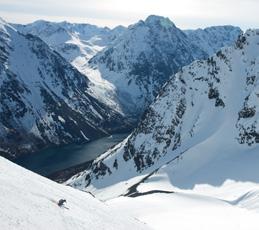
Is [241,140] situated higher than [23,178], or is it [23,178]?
[23,178]

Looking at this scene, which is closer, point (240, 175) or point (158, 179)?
point (240, 175)

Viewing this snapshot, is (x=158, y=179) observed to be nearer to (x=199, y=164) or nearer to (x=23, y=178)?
(x=199, y=164)

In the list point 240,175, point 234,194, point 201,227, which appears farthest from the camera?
point 240,175

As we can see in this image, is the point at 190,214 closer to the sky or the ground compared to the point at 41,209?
closer to the ground

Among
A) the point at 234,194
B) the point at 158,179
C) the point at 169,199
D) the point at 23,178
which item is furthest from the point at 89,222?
the point at 158,179

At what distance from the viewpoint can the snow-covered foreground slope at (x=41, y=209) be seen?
45.2 metres

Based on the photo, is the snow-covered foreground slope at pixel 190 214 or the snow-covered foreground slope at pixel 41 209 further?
the snow-covered foreground slope at pixel 190 214

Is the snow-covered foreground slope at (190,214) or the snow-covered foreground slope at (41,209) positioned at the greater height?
the snow-covered foreground slope at (41,209)

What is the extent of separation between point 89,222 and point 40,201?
5860 mm

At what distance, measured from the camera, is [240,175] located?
13662 centimetres

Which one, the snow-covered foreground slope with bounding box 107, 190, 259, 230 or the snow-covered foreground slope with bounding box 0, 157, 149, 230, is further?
the snow-covered foreground slope with bounding box 107, 190, 259, 230

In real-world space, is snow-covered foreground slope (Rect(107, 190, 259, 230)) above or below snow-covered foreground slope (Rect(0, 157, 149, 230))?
below

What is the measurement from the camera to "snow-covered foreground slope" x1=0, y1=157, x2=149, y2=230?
45.2 metres

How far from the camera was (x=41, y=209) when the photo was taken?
1972 inches
